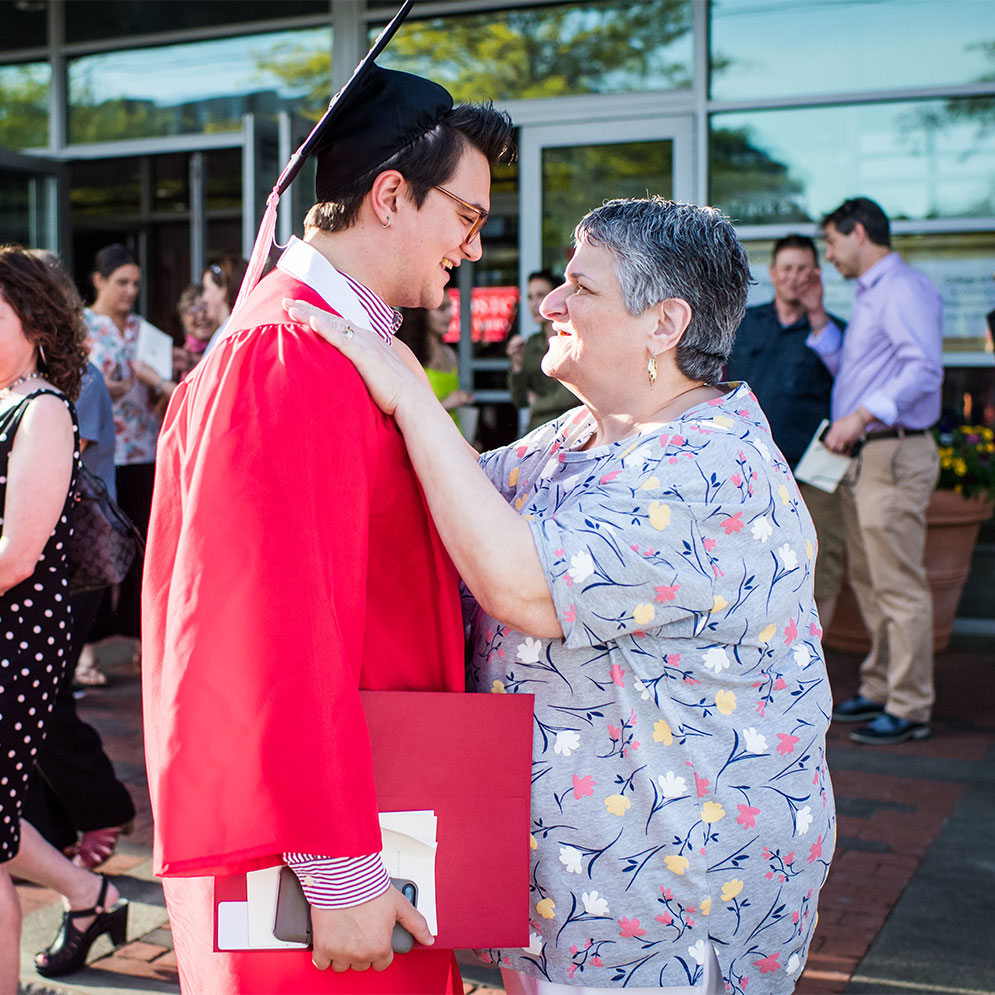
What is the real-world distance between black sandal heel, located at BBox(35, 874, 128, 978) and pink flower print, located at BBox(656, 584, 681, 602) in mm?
2335

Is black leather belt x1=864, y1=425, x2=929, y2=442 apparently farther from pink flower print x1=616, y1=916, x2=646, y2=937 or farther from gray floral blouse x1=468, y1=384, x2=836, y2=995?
pink flower print x1=616, y1=916, x2=646, y2=937

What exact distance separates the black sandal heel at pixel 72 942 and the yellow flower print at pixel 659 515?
93.4 inches

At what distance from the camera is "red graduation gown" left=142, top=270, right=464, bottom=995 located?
148 cm

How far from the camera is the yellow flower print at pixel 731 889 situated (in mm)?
1804

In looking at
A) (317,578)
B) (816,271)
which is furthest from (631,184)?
(317,578)

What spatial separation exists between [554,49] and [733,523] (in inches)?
267

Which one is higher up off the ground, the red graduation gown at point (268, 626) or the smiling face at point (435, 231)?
the smiling face at point (435, 231)

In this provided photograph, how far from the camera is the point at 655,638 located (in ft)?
5.82

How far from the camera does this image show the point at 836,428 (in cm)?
535

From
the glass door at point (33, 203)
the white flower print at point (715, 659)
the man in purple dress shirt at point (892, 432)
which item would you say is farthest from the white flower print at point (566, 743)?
the glass door at point (33, 203)

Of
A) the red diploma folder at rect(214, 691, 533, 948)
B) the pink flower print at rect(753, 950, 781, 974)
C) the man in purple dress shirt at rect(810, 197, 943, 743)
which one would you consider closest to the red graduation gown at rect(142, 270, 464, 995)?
the red diploma folder at rect(214, 691, 533, 948)

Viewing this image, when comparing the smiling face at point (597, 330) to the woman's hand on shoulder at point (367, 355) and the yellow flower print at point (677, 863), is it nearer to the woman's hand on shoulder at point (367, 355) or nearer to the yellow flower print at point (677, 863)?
the woman's hand on shoulder at point (367, 355)

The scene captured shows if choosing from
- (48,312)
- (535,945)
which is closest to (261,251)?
(535,945)

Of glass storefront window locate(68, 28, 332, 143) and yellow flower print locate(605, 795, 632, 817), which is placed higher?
glass storefront window locate(68, 28, 332, 143)
